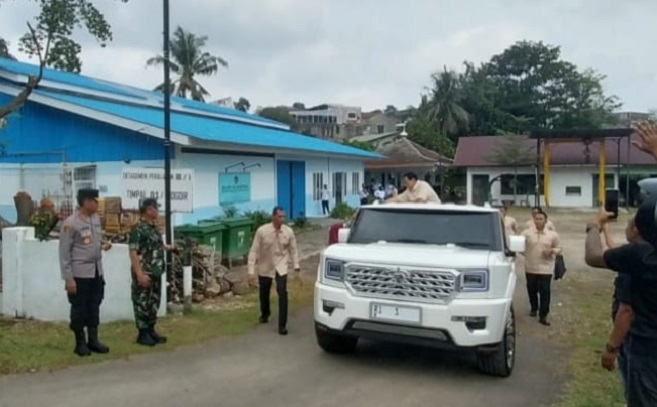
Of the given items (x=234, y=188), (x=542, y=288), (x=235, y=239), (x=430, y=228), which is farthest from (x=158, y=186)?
(x=234, y=188)

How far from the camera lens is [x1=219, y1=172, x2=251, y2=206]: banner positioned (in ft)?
68.7

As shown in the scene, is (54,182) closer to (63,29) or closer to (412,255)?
(63,29)

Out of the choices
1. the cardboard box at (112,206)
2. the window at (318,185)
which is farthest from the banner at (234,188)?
the window at (318,185)

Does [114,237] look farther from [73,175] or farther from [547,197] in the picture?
[547,197]

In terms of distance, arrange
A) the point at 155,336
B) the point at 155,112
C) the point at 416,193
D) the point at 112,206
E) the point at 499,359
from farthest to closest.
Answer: the point at 155,112 < the point at 112,206 < the point at 416,193 < the point at 155,336 < the point at 499,359

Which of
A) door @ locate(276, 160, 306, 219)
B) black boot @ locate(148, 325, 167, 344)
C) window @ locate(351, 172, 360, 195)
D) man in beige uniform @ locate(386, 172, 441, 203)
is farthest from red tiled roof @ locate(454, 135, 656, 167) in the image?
black boot @ locate(148, 325, 167, 344)

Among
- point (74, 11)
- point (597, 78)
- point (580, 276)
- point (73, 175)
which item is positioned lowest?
point (580, 276)

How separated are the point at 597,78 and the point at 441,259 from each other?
218ft

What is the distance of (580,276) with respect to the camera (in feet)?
49.1

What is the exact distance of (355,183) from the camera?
36.0 metres

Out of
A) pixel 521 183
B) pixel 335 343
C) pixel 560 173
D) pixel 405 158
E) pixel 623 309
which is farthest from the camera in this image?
pixel 405 158

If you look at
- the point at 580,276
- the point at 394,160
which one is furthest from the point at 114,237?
the point at 394,160

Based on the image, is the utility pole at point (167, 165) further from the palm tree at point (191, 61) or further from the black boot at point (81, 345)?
the palm tree at point (191, 61)

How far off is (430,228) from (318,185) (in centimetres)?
2239
